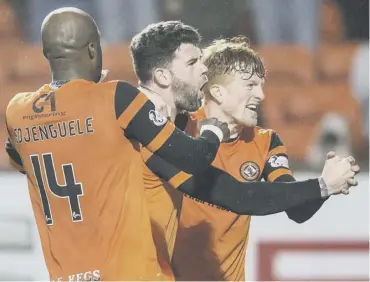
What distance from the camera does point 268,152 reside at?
9.29ft

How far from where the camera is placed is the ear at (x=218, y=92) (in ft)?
9.26

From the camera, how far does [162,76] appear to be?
8.36ft

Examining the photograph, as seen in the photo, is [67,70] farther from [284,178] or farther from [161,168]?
[284,178]

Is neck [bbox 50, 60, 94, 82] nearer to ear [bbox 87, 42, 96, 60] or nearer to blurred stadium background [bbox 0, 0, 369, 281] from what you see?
ear [bbox 87, 42, 96, 60]

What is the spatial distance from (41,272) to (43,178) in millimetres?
2090

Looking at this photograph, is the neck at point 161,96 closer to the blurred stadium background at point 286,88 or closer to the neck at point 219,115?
the neck at point 219,115

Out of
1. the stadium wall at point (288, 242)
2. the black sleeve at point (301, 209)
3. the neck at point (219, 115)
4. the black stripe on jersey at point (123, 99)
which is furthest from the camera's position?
the stadium wall at point (288, 242)

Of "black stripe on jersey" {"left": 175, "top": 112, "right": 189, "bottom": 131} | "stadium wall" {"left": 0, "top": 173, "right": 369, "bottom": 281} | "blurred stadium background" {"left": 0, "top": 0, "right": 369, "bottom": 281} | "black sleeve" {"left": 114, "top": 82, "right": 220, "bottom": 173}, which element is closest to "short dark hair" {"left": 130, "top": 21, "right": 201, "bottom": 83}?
"black stripe on jersey" {"left": 175, "top": 112, "right": 189, "bottom": 131}

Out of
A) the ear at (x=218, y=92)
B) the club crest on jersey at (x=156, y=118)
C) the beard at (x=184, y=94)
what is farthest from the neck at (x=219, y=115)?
the club crest on jersey at (x=156, y=118)

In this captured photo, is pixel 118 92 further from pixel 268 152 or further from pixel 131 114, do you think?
pixel 268 152

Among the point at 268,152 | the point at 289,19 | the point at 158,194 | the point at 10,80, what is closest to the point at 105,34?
the point at 10,80

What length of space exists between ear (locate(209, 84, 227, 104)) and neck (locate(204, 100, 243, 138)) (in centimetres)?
2

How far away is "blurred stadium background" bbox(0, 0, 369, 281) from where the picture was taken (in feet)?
14.4

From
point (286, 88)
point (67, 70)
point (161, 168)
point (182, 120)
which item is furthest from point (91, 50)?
point (286, 88)
